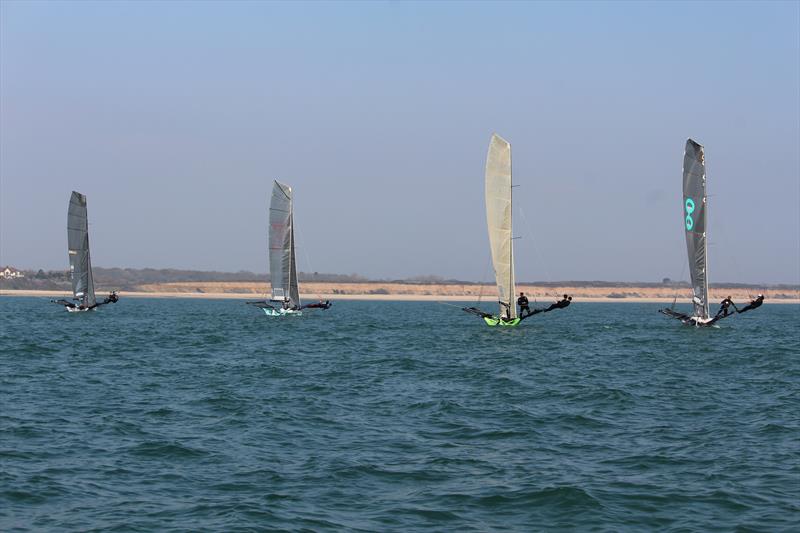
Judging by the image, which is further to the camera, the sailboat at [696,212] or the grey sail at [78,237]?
the grey sail at [78,237]

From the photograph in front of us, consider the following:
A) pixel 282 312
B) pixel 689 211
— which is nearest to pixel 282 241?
pixel 282 312

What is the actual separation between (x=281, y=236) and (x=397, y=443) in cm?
5702

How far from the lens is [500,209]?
179ft

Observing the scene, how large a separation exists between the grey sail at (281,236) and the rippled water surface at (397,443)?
36.8 m

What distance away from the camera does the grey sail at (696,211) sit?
56.7 m

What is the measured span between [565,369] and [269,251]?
43.8 metres

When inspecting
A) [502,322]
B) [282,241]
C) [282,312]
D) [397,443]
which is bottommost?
[397,443]

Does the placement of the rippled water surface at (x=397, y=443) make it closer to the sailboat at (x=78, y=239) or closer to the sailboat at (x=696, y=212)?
the sailboat at (x=696, y=212)

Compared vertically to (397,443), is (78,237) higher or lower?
higher

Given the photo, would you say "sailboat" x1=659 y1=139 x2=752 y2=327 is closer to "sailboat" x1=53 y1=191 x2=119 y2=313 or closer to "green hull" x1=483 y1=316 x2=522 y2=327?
"green hull" x1=483 y1=316 x2=522 y2=327

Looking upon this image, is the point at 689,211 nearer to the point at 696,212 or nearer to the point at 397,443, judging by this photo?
the point at 696,212

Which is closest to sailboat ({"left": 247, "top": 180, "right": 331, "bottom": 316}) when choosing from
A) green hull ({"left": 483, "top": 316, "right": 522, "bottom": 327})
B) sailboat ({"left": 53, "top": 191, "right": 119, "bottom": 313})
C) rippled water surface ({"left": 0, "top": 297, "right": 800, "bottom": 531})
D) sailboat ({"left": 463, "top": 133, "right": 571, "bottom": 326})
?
sailboat ({"left": 53, "top": 191, "right": 119, "bottom": 313})

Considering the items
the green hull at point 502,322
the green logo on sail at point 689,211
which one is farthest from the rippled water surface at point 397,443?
the green logo on sail at point 689,211

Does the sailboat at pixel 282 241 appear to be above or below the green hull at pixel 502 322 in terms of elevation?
above
